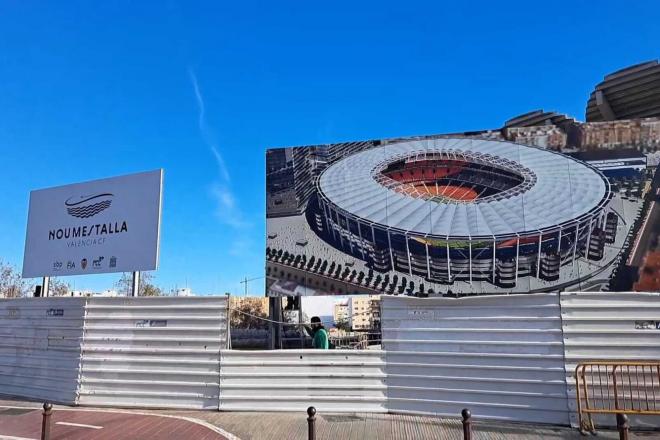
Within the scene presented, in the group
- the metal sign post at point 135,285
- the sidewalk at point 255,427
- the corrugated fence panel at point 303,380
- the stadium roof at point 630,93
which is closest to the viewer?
the sidewalk at point 255,427

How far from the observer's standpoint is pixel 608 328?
25.8ft

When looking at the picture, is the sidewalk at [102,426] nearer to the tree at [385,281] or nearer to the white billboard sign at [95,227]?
the white billboard sign at [95,227]

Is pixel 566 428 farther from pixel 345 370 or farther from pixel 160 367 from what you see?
pixel 160 367

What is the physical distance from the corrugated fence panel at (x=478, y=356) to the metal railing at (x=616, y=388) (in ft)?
1.14

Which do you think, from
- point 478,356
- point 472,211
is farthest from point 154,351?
point 472,211

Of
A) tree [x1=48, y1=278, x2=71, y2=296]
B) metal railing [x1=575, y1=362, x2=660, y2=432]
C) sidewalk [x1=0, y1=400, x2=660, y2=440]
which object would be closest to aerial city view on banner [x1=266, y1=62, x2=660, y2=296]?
metal railing [x1=575, y1=362, x2=660, y2=432]

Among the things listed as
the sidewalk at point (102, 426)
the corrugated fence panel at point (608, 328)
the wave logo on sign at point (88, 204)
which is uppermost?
the wave logo on sign at point (88, 204)

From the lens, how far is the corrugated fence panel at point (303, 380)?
870 cm

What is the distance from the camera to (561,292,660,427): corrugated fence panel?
770 cm

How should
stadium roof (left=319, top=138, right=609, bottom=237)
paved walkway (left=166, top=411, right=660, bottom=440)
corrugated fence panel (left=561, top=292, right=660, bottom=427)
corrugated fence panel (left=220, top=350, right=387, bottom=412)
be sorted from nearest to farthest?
paved walkway (left=166, top=411, right=660, bottom=440)
corrugated fence panel (left=561, top=292, right=660, bottom=427)
corrugated fence panel (left=220, top=350, right=387, bottom=412)
stadium roof (left=319, top=138, right=609, bottom=237)

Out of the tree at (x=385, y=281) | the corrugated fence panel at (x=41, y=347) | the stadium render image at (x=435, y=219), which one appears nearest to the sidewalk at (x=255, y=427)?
the corrugated fence panel at (x=41, y=347)

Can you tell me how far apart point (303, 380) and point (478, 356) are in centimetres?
321

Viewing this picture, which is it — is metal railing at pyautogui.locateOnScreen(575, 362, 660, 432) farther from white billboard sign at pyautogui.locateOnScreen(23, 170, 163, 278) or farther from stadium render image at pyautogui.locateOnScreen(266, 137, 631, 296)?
stadium render image at pyautogui.locateOnScreen(266, 137, 631, 296)

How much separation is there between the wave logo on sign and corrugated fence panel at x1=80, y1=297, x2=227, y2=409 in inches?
112
